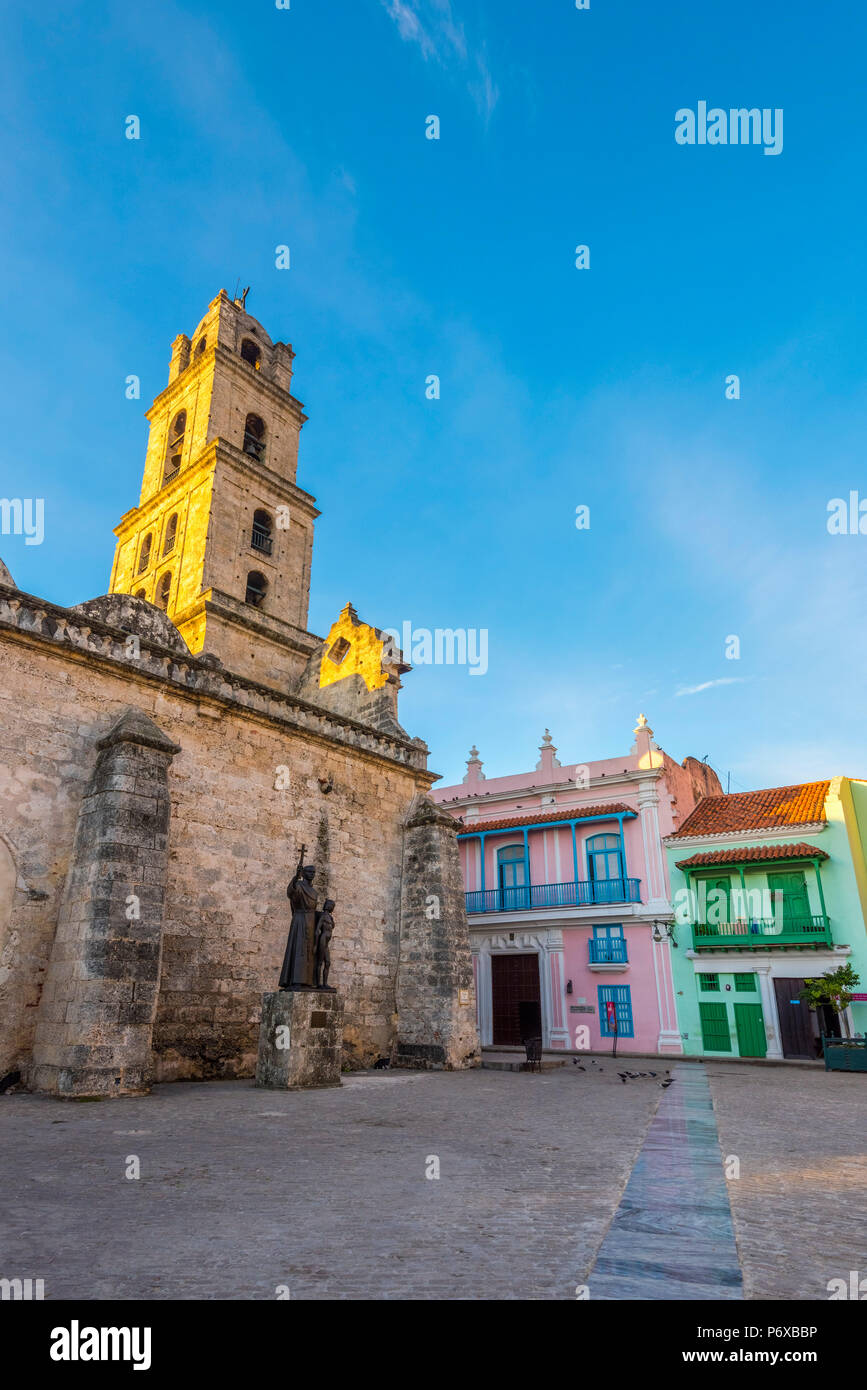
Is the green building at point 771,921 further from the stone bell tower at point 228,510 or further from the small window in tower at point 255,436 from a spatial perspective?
the small window in tower at point 255,436

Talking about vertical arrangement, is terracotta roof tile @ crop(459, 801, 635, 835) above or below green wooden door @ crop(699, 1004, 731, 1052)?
above

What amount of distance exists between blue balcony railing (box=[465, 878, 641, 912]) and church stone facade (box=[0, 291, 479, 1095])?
7.91 m

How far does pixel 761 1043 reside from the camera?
17.8 meters

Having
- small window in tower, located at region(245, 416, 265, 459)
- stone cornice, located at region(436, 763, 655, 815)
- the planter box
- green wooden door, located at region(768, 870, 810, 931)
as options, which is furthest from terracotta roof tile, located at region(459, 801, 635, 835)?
small window in tower, located at region(245, 416, 265, 459)

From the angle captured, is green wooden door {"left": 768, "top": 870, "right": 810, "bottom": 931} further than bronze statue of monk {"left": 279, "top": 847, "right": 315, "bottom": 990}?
Yes

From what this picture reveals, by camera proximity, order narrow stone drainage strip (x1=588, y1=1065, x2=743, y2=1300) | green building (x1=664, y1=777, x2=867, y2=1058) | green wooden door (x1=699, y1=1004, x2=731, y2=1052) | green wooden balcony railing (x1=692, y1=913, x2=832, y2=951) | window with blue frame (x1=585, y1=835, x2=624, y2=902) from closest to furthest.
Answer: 1. narrow stone drainage strip (x1=588, y1=1065, x2=743, y2=1300)
2. green building (x1=664, y1=777, x2=867, y2=1058)
3. green wooden balcony railing (x1=692, y1=913, x2=832, y2=951)
4. green wooden door (x1=699, y1=1004, x2=731, y2=1052)
5. window with blue frame (x1=585, y1=835, x2=624, y2=902)

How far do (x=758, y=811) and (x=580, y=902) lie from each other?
5.52 meters

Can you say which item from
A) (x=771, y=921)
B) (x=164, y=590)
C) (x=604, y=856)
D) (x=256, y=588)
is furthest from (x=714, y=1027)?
(x=164, y=590)

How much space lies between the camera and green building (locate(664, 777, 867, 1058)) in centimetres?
1745

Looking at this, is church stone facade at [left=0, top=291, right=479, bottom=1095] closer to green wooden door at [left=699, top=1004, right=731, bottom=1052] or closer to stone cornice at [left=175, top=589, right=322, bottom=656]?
stone cornice at [left=175, top=589, right=322, bottom=656]

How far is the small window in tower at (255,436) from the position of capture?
22.4 metres

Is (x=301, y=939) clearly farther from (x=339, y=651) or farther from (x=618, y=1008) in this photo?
(x=618, y=1008)

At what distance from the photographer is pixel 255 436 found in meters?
22.7

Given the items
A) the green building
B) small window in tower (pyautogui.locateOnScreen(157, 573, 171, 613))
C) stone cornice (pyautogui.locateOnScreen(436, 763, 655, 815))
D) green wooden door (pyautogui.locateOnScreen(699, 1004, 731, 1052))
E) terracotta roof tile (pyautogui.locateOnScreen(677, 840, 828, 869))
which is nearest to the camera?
the green building
